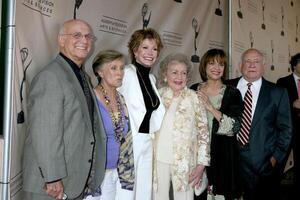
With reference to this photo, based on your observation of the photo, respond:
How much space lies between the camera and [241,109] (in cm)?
254

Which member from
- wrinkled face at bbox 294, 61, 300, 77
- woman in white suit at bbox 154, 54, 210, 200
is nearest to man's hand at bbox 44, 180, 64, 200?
woman in white suit at bbox 154, 54, 210, 200

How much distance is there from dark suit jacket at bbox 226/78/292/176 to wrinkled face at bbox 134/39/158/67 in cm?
95

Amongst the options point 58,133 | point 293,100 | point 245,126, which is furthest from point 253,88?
point 58,133

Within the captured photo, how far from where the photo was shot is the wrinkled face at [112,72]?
6.42 ft

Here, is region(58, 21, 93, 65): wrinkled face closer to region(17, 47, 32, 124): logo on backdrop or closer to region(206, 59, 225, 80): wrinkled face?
region(17, 47, 32, 124): logo on backdrop

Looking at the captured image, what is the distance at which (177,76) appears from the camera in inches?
93.2

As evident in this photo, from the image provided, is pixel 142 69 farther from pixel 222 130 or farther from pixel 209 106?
pixel 222 130

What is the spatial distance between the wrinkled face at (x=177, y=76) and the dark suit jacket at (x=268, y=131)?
2.17 ft

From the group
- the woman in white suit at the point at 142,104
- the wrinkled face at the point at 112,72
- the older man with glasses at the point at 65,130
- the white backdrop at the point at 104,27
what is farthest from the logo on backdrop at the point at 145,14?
the older man with glasses at the point at 65,130

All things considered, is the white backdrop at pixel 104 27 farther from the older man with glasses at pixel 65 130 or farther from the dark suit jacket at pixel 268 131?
the dark suit jacket at pixel 268 131

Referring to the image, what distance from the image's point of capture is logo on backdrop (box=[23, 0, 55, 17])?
188 centimetres

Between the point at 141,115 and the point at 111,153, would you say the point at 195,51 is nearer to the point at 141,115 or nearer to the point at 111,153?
the point at 141,115

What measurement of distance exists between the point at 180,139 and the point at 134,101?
1.27 feet

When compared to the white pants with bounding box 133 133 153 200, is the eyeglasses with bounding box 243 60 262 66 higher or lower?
higher
